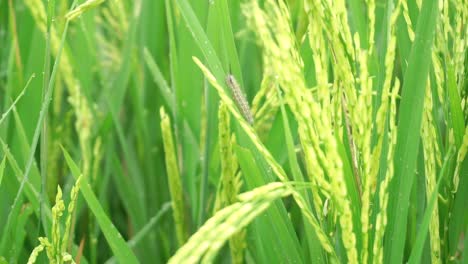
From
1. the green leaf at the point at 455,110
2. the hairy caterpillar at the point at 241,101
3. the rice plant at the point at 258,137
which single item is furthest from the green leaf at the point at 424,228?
the hairy caterpillar at the point at 241,101

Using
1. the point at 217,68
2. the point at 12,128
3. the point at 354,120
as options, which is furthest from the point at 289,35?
the point at 12,128

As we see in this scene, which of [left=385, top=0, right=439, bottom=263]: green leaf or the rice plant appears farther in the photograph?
[left=385, top=0, right=439, bottom=263]: green leaf

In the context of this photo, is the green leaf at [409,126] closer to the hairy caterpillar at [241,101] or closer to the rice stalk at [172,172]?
the hairy caterpillar at [241,101]

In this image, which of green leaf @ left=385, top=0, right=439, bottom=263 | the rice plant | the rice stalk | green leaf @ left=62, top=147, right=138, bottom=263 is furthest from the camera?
the rice stalk

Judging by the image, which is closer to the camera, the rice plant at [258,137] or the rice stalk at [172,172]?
the rice plant at [258,137]

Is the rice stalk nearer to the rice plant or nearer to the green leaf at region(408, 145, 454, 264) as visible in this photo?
the rice plant

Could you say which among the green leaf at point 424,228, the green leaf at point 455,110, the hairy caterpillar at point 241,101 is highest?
the hairy caterpillar at point 241,101

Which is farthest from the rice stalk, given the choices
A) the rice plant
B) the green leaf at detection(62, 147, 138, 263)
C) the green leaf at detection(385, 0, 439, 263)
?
the green leaf at detection(385, 0, 439, 263)

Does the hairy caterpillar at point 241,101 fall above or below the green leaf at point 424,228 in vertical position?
above

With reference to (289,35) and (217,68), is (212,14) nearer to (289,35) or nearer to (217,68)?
(217,68)
